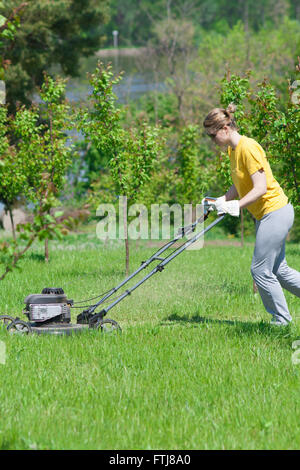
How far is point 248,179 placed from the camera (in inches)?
225

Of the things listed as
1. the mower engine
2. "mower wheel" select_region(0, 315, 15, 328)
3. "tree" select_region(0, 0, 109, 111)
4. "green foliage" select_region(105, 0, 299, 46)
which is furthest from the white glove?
"green foliage" select_region(105, 0, 299, 46)

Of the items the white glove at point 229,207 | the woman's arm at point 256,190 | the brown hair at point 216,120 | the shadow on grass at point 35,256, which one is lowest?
the shadow on grass at point 35,256

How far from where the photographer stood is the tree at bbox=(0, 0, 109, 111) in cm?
1952

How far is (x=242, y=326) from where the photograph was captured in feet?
21.3

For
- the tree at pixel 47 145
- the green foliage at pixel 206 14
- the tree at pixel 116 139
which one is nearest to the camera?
the tree at pixel 116 139

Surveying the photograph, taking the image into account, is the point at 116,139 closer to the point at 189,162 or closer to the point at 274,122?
the point at 274,122

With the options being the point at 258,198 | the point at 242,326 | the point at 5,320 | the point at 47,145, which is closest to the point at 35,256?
the point at 47,145

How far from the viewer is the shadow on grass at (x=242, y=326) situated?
603 centimetres

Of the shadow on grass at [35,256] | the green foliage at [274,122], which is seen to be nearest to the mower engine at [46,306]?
the green foliage at [274,122]

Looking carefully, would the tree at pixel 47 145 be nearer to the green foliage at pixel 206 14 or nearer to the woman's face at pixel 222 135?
the woman's face at pixel 222 135

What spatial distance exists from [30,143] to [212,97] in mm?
18930

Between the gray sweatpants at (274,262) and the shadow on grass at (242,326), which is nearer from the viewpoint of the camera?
the gray sweatpants at (274,262)

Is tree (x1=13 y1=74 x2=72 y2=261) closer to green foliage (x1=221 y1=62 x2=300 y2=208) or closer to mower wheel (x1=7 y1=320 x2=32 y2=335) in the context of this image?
green foliage (x1=221 y1=62 x2=300 y2=208)

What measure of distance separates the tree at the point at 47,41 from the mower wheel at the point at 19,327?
13.7 m
